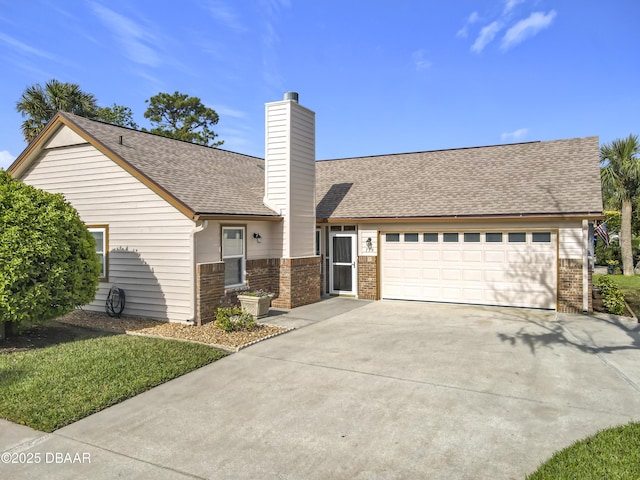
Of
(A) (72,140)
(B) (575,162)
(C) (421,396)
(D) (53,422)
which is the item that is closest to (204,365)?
(D) (53,422)

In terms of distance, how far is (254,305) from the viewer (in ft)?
35.2

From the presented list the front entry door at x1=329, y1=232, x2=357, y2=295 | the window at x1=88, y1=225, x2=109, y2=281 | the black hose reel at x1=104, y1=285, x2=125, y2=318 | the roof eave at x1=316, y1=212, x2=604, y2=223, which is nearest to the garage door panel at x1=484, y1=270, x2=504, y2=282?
the roof eave at x1=316, y1=212, x2=604, y2=223

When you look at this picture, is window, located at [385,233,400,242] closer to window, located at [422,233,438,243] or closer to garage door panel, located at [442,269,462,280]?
window, located at [422,233,438,243]

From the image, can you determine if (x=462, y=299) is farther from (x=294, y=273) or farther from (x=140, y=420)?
(x=140, y=420)

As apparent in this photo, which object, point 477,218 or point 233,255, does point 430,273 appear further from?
point 233,255

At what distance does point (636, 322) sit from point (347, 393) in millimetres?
8915

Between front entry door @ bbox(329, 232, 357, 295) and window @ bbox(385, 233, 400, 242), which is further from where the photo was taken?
front entry door @ bbox(329, 232, 357, 295)

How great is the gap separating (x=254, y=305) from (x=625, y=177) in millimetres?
21791

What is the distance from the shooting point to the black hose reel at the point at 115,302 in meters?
11.0

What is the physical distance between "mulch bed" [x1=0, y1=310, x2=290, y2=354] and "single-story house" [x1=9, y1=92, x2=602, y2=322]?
560 millimetres

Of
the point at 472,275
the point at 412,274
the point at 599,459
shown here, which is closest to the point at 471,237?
the point at 472,275

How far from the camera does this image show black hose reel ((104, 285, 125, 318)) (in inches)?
433

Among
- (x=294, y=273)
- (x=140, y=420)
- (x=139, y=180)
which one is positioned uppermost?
(x=139, y=180)

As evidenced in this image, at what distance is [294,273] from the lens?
12.6 meters
